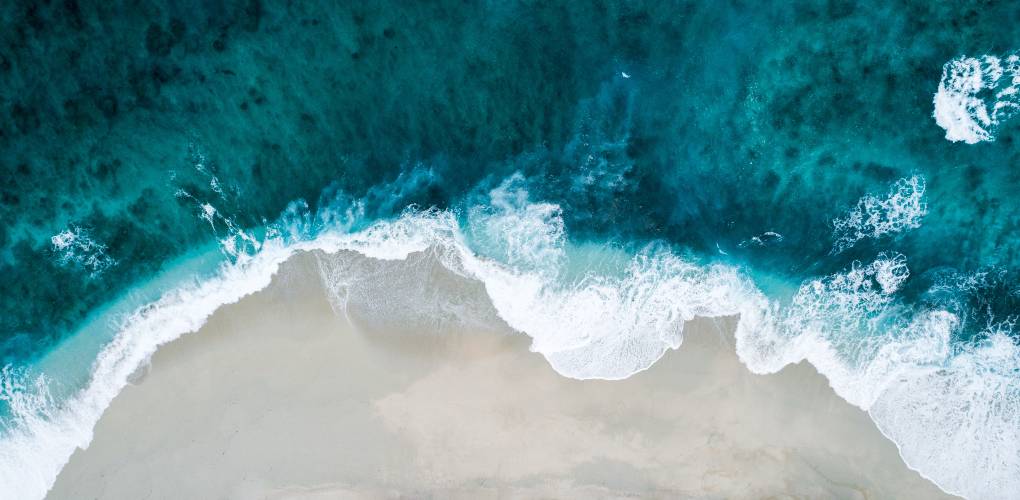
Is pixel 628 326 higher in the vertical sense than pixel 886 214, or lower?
lower

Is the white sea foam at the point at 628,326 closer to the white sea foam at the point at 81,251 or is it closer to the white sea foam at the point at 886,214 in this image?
the white sea foam at the point at 886,214

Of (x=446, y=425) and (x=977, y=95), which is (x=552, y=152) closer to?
(x=446, y=425)

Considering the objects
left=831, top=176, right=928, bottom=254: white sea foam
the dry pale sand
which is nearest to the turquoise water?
left=831, top=176, right=928, bottom=254: white sea foam

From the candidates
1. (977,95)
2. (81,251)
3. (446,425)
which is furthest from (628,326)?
(81,251)

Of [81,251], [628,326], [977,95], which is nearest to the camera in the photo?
[977,95]

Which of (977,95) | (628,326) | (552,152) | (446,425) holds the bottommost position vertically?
(446,425)

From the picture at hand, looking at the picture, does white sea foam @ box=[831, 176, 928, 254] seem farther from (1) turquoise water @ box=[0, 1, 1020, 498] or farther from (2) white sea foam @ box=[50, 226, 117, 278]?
(2) white sea foam @ box=[50, 226, 117, 278]
